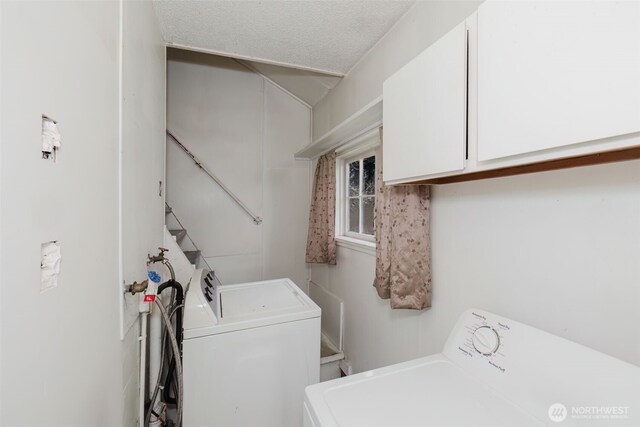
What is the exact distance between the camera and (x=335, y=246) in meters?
2.60

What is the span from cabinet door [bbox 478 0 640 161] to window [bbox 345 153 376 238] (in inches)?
57.4

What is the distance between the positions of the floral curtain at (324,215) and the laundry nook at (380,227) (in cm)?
53

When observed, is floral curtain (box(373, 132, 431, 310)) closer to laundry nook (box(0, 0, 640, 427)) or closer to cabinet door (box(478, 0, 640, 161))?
laundry nook (box(0, 0, 640, 427))

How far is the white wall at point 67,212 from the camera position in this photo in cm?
46

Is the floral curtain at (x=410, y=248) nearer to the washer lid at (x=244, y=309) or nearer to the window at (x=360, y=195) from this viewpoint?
the washer lid at (x=244, y=309)

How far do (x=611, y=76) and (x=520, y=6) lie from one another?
0.31 m

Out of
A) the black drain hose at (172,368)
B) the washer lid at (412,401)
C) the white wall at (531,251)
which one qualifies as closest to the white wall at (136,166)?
the black drain hose at (172,368)

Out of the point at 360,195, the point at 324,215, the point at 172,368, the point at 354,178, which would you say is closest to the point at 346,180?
the point at 354,178

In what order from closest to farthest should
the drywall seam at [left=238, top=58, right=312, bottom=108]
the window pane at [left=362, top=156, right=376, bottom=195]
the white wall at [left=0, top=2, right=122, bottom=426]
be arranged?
the white wall at [left=0, top=2, right=122, bottom=426] < the window pane at [left=362, top=156, right=376, bottom=195] < the drywall seam at [left=238, top=58, right=312, bottom=108]

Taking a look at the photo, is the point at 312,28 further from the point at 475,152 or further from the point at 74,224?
the point at 74,224

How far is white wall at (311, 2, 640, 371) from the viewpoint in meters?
0.76

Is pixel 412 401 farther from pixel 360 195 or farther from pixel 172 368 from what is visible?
pixel 360 195

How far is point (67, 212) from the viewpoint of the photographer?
2.10ft

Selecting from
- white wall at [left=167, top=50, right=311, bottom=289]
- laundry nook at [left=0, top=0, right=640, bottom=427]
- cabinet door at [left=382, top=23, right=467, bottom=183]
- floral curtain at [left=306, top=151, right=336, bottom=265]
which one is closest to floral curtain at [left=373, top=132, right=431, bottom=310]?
laundry nook at [left=0, top=0, right=640, bottom=427]
